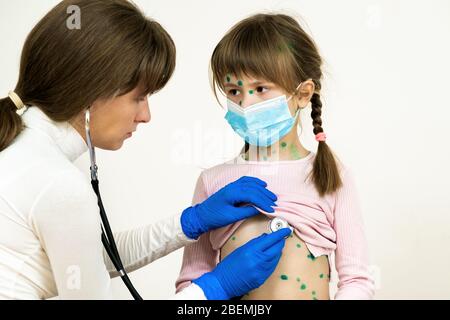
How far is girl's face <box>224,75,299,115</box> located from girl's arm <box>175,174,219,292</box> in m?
0.29

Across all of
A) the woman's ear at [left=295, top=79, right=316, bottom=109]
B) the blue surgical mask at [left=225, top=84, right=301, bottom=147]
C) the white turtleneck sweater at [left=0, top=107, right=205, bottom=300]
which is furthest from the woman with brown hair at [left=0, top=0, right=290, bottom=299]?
the woman's ear at [left=295, top=79, right=316, bottom=109]

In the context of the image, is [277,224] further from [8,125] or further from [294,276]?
[8,125]

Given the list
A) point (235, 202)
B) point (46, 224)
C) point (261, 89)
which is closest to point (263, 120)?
point (261, 89)

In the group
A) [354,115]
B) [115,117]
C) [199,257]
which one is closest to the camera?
[115,117]

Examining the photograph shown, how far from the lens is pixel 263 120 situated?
1.70 metres

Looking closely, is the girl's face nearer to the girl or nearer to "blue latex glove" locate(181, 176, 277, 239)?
the girl

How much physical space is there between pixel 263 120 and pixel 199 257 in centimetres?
43

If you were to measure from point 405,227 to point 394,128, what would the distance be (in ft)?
1.27

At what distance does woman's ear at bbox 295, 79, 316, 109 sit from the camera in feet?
5.71

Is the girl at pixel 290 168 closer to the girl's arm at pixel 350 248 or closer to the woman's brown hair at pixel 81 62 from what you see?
the girl's arm at pixel 350 248

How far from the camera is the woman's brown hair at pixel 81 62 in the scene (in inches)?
59.6

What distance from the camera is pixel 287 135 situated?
1779 mm
